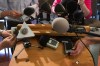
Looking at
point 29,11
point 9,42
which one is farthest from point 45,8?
point 9,42

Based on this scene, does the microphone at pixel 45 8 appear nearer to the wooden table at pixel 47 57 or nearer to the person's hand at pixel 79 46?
the wooden table at pixel 47 57

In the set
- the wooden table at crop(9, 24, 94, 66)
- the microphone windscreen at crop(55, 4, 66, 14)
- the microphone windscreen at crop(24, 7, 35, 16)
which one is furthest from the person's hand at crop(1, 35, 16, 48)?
the microphone windscreen at crop(55, 4, 66, 14)

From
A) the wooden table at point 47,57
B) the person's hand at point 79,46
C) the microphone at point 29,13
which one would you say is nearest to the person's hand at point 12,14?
the microphone at point 29,13

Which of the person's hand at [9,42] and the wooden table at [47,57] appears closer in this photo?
the wooden table at [47,57]

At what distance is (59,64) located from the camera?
881 mm

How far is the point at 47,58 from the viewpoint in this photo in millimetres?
909

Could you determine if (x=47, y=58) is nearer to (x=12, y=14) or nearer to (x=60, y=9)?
(x=60, y=9)

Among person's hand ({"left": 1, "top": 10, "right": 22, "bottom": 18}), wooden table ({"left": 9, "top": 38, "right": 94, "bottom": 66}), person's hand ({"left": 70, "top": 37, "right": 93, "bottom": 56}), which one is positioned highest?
person's hand ({"left": 1, "top": 10, "right": 22, "bottom": 18})

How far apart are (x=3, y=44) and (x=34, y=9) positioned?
24 centimetres

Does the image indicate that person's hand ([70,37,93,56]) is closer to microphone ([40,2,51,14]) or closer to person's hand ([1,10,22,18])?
microphone ([40,2,51,14])

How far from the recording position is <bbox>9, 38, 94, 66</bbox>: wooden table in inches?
34.5

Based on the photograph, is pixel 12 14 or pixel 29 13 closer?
pixel 29 13

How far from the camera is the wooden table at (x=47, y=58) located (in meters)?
0.88

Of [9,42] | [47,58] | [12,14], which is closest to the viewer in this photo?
[47,58]
